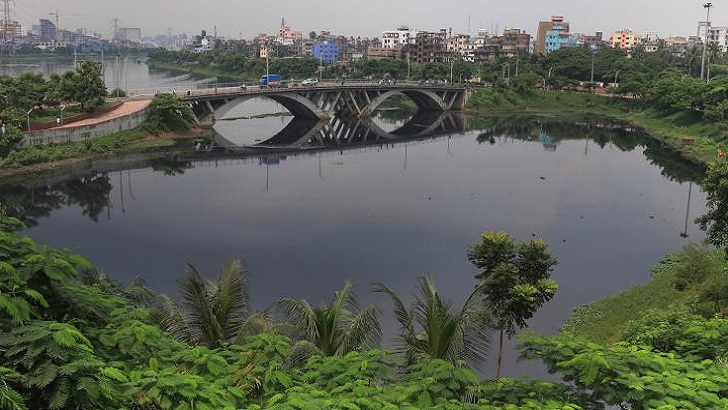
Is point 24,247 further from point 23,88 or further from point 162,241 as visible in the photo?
point 23,88

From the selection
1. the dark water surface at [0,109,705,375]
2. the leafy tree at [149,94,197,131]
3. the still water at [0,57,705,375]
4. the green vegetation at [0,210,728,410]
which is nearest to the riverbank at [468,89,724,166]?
the still water at [0,57,705,375]

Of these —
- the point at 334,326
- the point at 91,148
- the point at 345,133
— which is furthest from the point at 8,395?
the point at 345,133

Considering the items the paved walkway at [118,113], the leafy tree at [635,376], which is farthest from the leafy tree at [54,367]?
the paved walkway at [118,113]

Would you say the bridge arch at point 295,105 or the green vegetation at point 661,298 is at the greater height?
the bridge arch at point 295,105

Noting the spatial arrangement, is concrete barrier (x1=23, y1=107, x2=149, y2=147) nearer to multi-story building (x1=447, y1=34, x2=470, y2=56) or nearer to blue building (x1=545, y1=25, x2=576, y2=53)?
multi-story building (x1=447, y1=34, x2=470, y2=56)

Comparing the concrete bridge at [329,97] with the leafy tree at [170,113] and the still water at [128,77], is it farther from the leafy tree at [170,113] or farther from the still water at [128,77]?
the still water at [128,77]

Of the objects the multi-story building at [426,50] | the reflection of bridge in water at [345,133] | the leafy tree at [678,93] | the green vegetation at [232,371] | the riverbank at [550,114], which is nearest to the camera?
the green vegetation at [232,371]

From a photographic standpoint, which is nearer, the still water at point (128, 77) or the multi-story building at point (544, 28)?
the still water at point (128, 77)
